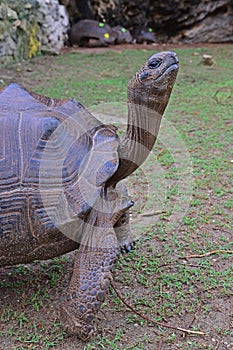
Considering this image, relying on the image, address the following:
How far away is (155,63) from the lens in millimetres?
2184

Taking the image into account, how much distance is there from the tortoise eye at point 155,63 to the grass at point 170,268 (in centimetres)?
113

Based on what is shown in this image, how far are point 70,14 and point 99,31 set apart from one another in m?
0.89

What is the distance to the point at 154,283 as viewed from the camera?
8.22ft

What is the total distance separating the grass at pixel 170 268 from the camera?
2.11 metres

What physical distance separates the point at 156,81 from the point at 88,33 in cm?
872

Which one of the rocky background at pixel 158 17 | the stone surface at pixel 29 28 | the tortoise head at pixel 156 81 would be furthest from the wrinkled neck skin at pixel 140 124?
the rocky background at pixel 158 17

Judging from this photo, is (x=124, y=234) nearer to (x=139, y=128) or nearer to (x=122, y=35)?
(x=139, y=128)

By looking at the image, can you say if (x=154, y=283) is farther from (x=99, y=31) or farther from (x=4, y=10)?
(x=99, y=31)

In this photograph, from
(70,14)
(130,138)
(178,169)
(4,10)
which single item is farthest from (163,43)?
(130,138)

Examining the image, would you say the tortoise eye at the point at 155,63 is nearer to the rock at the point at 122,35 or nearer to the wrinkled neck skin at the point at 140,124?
the wrinkled neck skin at the point at 140,124

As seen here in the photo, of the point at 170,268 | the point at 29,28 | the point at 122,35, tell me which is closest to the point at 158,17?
the point at 122,35

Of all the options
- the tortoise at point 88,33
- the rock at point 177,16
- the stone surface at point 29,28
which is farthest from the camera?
the rock at point 177,16

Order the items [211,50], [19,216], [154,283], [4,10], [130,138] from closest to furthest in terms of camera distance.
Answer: [19,216], [130,138], [154,283], [4,10], [211,50]

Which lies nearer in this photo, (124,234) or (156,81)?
(156,81)
